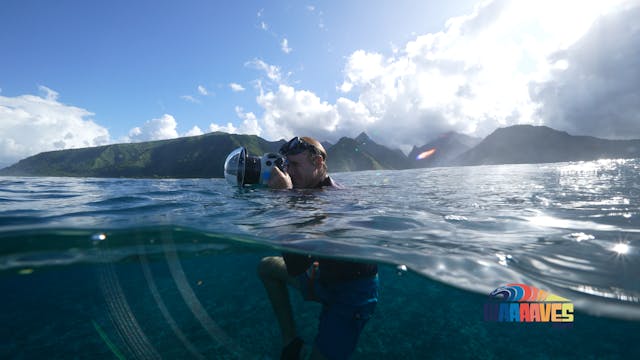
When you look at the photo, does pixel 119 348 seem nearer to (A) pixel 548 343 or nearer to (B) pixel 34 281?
(B) pixel 34 281

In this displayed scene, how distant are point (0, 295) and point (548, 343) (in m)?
15.9

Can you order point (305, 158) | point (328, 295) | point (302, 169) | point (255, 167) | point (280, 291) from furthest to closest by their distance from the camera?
point (255, 167), point (302, 169), point (305, 158), point (280, 291), point (328, 295)

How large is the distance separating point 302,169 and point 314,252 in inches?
115

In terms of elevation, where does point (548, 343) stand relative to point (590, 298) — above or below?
below

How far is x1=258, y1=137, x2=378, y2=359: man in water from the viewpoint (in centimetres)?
407

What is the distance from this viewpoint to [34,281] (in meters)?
8.77

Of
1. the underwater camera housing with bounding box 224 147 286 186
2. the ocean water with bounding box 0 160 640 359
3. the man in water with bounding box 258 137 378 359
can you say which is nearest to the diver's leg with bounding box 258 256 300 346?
the man in water with bounding box 258 137 378 359

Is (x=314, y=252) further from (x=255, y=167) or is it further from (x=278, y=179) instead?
(x=255, y=167)

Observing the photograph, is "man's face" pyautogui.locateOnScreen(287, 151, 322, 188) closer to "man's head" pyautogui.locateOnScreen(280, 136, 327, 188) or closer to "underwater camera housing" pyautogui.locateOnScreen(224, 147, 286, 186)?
"man's head" pyautogui.locateOnScreen(280, 136, 327, 188)

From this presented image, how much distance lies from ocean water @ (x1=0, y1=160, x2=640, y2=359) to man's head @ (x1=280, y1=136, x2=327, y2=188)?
934 millimetres

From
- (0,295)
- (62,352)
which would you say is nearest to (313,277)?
(62,352)

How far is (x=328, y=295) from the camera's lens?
4.37m

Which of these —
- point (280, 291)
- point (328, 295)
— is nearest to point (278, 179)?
point (280, 291)

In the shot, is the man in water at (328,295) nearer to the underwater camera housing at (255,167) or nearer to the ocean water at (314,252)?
the ocean water at (314,252)
